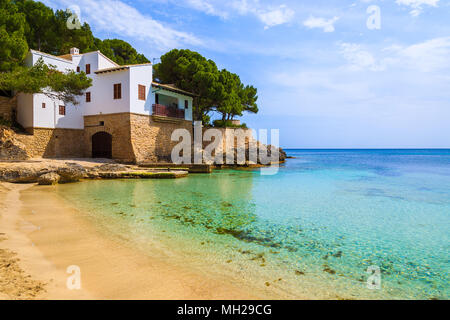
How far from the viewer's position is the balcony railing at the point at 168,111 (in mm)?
24172

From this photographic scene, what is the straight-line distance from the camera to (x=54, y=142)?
21719 millimetres

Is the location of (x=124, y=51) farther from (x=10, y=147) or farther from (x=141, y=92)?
(x=10, y=147)

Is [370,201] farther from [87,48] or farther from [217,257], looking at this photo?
[87,48]

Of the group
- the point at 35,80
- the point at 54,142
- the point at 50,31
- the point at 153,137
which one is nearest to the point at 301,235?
the point at 35,80

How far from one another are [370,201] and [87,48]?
3303cm

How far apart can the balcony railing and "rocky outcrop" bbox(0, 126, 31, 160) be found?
10.6m

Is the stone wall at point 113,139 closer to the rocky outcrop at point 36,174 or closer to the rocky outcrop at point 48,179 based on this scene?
the rocky outcrop at point 36,174

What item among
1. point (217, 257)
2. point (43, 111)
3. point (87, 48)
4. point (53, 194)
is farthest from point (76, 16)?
point (217, 257)

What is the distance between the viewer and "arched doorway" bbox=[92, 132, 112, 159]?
23.2 meters

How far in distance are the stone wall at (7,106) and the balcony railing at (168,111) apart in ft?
38.4

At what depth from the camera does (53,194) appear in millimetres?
10617

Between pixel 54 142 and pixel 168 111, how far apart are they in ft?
34.2

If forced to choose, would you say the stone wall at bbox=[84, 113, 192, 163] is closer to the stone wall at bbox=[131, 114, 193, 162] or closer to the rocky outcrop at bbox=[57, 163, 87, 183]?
the stone wall at bbox=[131, 114, 193, 162]

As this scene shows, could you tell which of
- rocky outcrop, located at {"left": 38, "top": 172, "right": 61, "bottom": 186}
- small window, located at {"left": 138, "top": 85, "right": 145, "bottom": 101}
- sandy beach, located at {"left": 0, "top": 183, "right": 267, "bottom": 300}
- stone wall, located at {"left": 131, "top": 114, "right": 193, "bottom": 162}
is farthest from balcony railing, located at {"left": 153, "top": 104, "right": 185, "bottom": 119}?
sandy beach, located at {"left": 0, "top": 183, "right": 267, "bottom": 300}
